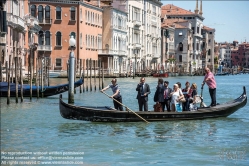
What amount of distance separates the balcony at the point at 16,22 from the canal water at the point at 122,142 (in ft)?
42.6

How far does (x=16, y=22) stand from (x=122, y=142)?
2003 centimetres

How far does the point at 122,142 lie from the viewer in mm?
12648

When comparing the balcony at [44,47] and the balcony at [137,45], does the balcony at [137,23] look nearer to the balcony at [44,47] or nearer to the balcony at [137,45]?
the balcony at [137,45]

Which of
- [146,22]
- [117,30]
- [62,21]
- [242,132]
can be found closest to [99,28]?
[117,30]

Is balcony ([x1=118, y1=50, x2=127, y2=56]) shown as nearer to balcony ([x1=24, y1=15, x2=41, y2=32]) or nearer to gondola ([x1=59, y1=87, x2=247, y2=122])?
balcony ([x1=24, y1=15, x2=41, y2=32])

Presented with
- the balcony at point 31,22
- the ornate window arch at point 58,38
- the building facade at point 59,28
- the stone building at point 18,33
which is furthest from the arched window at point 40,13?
the balcony at point 31,22

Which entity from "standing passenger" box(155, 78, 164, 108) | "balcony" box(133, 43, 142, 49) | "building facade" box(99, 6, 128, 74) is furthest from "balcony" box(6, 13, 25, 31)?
"balcony" box(133, 43, 142, 49)

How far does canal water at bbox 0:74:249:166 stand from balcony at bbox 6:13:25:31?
13.0m

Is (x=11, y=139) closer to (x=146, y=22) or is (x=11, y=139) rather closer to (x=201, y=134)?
(x=201, y=134)

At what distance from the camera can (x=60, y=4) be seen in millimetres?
45375

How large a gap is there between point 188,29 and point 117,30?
32.5 metres

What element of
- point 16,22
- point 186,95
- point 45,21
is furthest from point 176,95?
point 45,21

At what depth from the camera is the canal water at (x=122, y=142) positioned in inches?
430

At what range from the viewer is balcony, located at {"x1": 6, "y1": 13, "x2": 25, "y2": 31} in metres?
30.0
